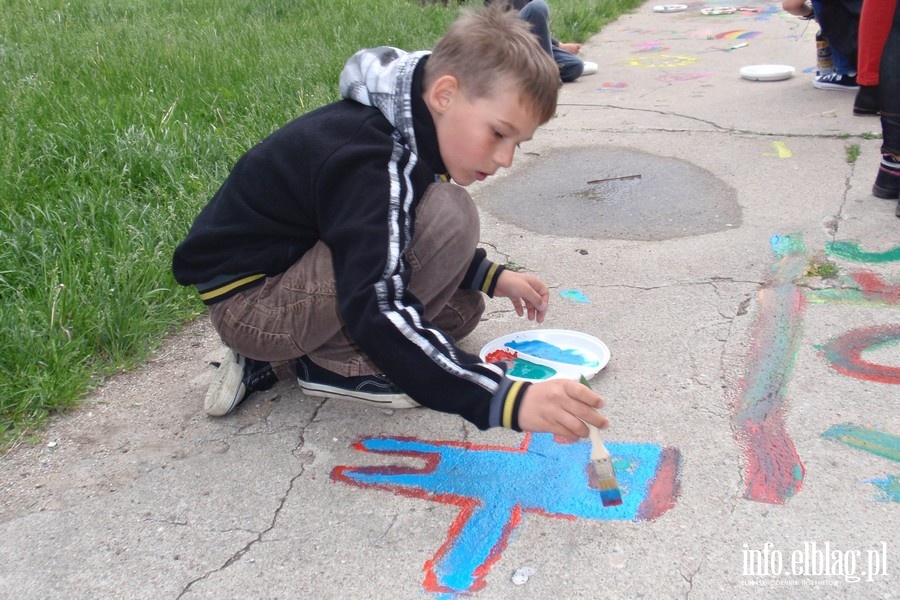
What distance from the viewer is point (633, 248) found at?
3010 mm

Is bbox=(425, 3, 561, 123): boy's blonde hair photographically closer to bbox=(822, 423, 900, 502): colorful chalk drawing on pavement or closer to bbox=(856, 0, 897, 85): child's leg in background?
bbox=(822, 423, 900, 502): colorful chalk drawing on pavement

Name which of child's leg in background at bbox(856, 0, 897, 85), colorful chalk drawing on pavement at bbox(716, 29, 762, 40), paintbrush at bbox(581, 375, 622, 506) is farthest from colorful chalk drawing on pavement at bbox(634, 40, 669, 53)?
paintbrush at bbox(581, 375, 622, 506)

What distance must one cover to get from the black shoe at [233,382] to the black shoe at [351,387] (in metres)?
0.12

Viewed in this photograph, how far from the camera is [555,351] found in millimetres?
2389

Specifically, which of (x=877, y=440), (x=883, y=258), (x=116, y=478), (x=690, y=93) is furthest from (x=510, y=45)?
(x=690, y=93)

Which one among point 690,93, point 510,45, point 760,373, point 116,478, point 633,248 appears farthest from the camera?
point 690,93

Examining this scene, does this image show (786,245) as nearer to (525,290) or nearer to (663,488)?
(525,290)

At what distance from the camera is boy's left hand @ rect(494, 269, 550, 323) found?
7.48 feet

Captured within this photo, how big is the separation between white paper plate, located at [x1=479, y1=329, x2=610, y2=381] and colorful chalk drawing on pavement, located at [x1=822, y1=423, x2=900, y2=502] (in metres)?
0.60

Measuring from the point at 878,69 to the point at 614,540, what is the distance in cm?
248

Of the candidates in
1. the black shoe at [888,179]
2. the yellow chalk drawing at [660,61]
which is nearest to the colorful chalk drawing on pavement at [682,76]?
the yellow chalk drawing at [660,61]

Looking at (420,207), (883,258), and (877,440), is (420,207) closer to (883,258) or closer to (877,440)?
(877,440)

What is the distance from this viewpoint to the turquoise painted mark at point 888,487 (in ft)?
5.61

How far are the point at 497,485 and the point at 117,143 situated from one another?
7.99 ft
